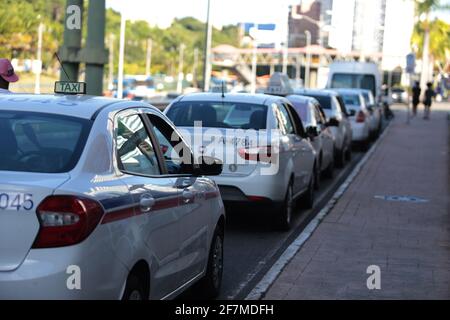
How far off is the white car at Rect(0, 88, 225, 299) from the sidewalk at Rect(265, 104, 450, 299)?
1.83 meters

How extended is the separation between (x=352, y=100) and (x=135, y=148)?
2209cm

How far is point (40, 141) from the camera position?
5.30 meters

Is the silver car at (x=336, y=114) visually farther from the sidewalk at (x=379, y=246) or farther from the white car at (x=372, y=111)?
the white car at (x=372, y=111)

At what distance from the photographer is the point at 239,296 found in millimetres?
7824

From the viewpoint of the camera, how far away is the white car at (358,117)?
2662 centimetres

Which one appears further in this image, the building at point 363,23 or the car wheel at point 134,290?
→ the building at point 363,23

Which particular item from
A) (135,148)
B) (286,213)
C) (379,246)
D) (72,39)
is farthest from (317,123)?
(135,148)

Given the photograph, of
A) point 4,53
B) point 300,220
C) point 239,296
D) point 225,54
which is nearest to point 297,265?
point 239,296

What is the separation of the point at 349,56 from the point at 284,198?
232 ft

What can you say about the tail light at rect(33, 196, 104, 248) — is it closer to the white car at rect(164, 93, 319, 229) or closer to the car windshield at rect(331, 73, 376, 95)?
the white car at rect(164, 93, 319, 229)

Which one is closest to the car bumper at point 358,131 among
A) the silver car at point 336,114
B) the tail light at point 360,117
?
the tail light at point 360,117

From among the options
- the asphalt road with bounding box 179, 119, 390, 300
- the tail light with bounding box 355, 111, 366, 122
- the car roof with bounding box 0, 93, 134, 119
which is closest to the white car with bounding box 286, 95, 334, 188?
the asphalt road with bounding box 179, 119, 390, 300

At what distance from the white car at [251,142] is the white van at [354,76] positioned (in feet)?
82.1

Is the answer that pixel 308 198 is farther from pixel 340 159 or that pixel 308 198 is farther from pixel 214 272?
pixel 340 159
